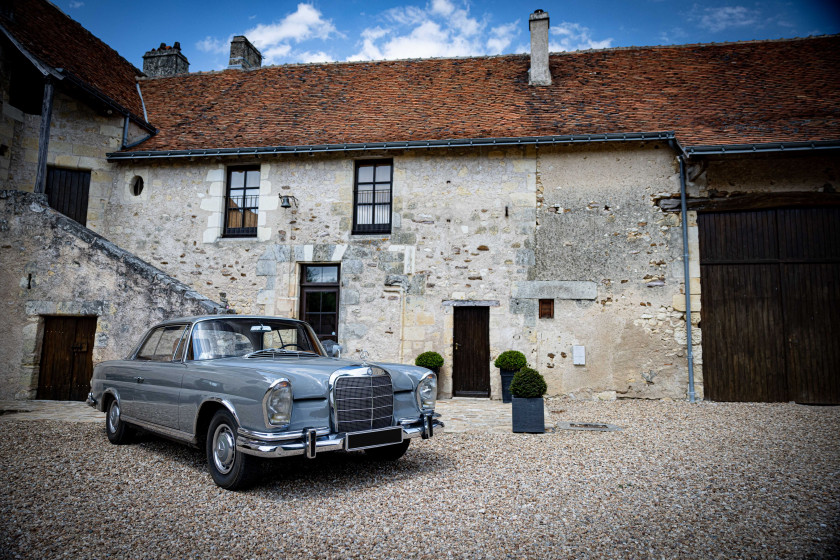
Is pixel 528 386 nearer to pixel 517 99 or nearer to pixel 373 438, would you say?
pixel 373 438

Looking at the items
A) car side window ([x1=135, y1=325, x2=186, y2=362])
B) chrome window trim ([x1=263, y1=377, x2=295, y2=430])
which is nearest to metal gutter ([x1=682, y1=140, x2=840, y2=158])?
chrome window trim ([x1=263, y1=377, x2=295, y2=430])

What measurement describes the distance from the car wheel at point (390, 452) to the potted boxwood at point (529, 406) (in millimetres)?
2052

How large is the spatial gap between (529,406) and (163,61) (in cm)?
1432

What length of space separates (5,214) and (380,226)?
661cm

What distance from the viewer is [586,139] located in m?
9.32

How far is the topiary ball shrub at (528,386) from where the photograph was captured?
6.32m

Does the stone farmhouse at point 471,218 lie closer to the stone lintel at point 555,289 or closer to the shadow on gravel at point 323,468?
the stone lintel at point 555,289

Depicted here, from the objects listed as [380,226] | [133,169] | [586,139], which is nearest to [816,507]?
[586,139]

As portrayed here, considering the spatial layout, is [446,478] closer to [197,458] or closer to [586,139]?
[197,458]

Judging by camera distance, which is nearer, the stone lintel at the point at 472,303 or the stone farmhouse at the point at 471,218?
the stone farmhouse at the point at 471,218

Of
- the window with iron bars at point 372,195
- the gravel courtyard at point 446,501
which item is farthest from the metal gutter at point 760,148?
the window with iron bars at point 372,195

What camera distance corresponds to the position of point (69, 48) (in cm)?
1129

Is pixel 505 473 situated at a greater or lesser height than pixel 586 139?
lesser

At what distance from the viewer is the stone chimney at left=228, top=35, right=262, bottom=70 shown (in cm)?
1409
